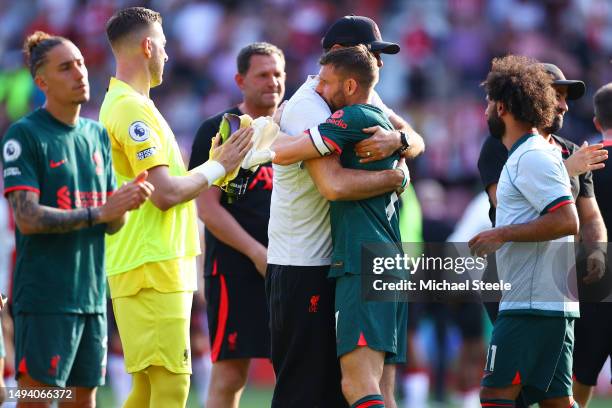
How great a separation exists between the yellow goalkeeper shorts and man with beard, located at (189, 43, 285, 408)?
134cm

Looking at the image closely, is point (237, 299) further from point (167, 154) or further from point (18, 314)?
point (18, 314)

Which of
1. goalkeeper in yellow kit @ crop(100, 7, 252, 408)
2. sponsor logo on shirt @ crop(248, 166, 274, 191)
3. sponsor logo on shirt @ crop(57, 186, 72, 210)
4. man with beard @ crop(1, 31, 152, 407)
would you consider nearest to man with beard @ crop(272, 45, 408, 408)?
goalkeeper in yellow kit @ crop(100, 7, 252, 408)

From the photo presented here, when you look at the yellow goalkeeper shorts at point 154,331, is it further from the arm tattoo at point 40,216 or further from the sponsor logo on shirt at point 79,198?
the arm tattoo at point 40,216

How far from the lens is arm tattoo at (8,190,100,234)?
18.0 ft

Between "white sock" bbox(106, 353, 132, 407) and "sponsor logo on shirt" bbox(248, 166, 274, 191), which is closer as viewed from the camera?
"sponsor logo on shirt" bbox(248, 166, 274, 191)

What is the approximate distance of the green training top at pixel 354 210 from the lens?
568 centimetres

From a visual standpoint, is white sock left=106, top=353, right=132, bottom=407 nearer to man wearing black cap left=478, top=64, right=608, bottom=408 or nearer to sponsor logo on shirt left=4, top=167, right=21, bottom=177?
man wearing black cap left=478, top=64, right=608, bottom=408

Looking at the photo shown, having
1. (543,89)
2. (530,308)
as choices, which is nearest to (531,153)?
(543,89)

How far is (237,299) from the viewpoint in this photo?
7.62 metres

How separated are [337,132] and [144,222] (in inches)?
51.7

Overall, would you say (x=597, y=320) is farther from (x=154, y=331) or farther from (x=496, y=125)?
(x=154, y=331)

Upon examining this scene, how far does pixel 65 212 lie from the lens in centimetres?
554

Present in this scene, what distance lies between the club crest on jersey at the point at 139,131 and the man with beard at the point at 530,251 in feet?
6.36

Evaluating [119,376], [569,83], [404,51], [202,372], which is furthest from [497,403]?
[404,51]
